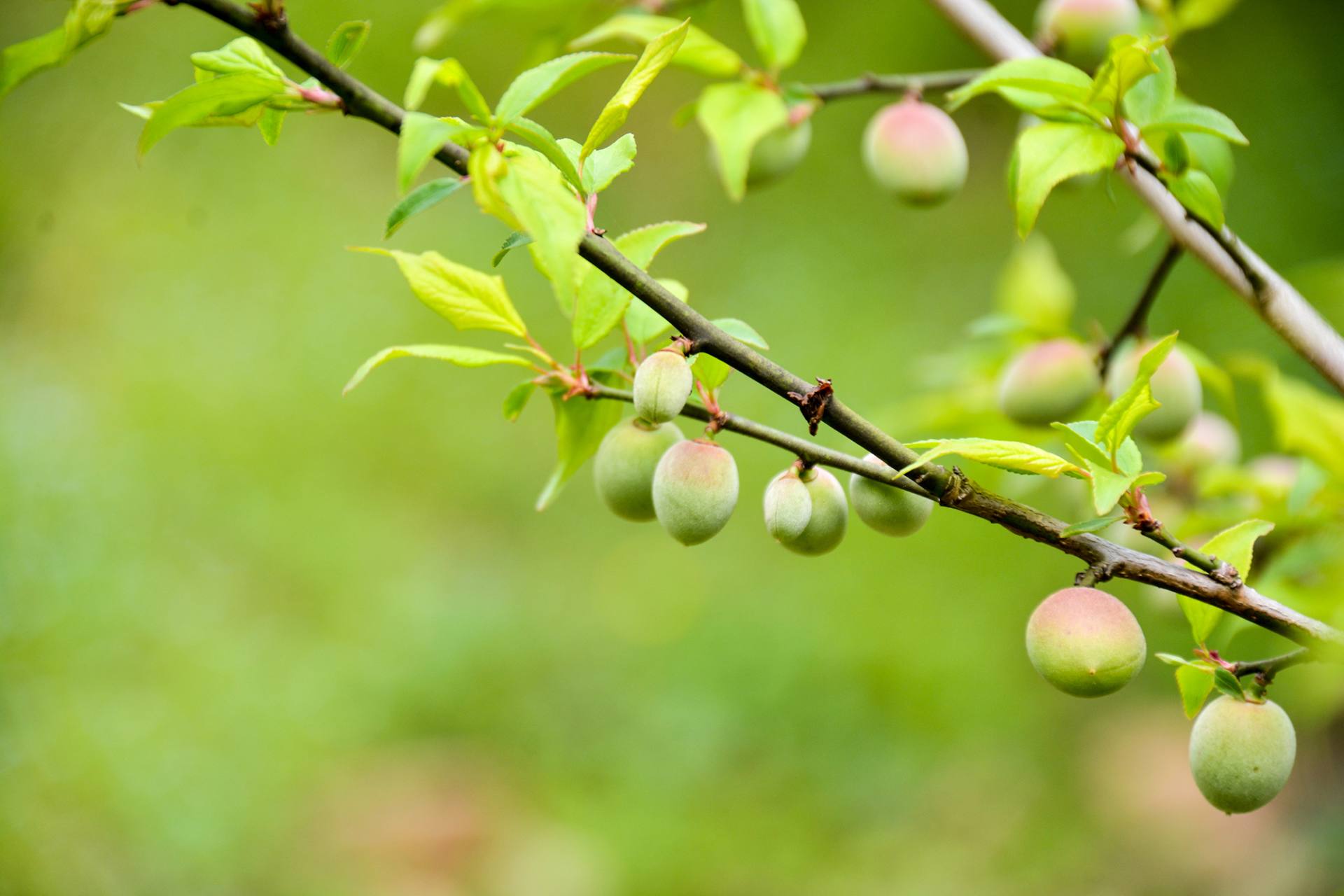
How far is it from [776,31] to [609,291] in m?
0.35

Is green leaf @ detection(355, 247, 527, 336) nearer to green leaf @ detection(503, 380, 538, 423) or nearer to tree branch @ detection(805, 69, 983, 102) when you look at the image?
green leaf @ detection(503, 380, 538, 423)

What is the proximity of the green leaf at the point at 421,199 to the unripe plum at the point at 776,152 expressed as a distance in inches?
15.5

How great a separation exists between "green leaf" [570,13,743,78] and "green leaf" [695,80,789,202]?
0.02 metres

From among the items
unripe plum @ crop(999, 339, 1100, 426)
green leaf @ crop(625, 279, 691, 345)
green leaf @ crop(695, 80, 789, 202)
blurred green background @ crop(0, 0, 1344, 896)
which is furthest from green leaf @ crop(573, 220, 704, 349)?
blurred green background @ crop(0, 0, 1344, 896)

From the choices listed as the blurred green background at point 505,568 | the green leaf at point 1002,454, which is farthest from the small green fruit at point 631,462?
the blurred green background at point 505,568

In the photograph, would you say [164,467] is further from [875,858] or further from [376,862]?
[875,858]

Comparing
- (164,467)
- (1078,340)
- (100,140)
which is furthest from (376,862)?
(100,140)

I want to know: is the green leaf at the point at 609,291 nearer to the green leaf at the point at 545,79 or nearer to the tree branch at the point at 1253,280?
the green leaf at the point at 545,79

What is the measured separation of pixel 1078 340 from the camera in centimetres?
83

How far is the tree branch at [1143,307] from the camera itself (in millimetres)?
705

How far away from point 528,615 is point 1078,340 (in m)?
1.30

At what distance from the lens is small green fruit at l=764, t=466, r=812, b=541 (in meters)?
0.48

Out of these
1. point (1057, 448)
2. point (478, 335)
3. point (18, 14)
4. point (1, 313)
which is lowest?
point (1, 313)

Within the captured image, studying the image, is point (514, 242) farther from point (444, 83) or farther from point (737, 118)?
point (737, 118)
